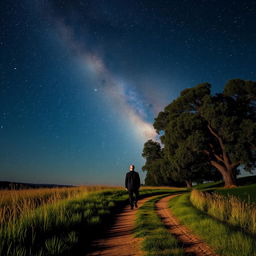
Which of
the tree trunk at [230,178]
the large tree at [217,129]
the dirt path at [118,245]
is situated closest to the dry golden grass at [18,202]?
the dirt path at [118,245]

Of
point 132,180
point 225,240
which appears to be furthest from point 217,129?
point 225,240

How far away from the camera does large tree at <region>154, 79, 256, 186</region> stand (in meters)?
24.2

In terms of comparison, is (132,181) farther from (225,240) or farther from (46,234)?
(225,240)

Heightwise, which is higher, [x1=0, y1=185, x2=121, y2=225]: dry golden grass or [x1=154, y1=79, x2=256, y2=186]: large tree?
[x1=154, y1=79, x2=256, y2=186]: large tree

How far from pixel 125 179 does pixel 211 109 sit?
19144 millimetres

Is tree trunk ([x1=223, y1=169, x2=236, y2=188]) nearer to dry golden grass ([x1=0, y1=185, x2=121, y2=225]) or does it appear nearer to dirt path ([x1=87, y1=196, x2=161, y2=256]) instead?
dry golden grass ([x1=0, y1=185, x2=121, y2=225])

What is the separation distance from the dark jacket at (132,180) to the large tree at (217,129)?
17327 mm

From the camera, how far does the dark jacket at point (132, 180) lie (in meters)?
10.2

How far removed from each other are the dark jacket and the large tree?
56.8ft

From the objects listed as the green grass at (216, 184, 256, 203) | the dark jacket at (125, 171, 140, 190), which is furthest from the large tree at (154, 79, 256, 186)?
the dark jacket at (125, 171, 140, 190)

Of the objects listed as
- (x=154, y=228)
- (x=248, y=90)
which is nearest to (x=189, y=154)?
(x=248, y=90)

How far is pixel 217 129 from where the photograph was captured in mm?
26609

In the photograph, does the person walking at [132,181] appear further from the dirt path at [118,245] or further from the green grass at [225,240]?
the green grass at [225,240]

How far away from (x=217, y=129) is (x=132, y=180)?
67.8 ft
